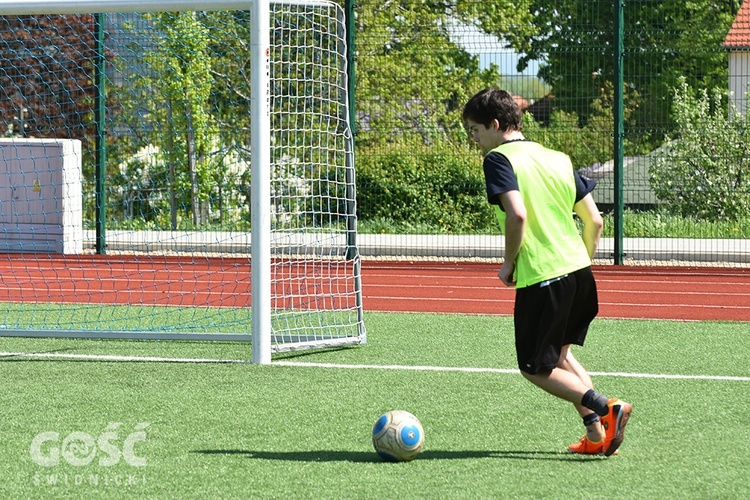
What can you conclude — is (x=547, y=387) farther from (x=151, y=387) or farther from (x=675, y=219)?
(x=675, y=219)

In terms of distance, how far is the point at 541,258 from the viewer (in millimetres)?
5055

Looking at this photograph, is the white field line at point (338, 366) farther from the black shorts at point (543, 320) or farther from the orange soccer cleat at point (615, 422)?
the black shorts at point (543, 320)

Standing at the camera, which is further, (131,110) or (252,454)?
(131,110)

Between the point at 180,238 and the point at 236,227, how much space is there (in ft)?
6.19

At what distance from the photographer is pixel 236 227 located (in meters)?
13.7

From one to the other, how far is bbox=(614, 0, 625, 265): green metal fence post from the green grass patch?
597cm

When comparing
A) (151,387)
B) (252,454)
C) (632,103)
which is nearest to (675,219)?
(632,103)

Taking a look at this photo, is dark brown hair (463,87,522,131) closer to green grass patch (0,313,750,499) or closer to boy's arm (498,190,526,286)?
boy's arm (498,190,526,286)

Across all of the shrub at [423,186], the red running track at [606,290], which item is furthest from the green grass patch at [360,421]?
the shrub at [423,186]

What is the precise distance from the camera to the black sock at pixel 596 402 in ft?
16.5

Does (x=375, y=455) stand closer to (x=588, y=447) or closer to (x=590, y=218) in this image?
(x=588, y=447)

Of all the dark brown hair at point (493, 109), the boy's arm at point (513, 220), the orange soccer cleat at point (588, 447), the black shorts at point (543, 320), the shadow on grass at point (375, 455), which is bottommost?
the shadow on grass at point (375, 455)

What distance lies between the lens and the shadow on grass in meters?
5.14

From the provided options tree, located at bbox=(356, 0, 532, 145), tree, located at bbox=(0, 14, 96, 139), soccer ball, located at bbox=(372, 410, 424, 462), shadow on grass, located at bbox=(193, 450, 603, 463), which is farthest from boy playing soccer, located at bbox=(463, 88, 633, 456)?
tree, located at bbox=(0, 14, 96, 139)
